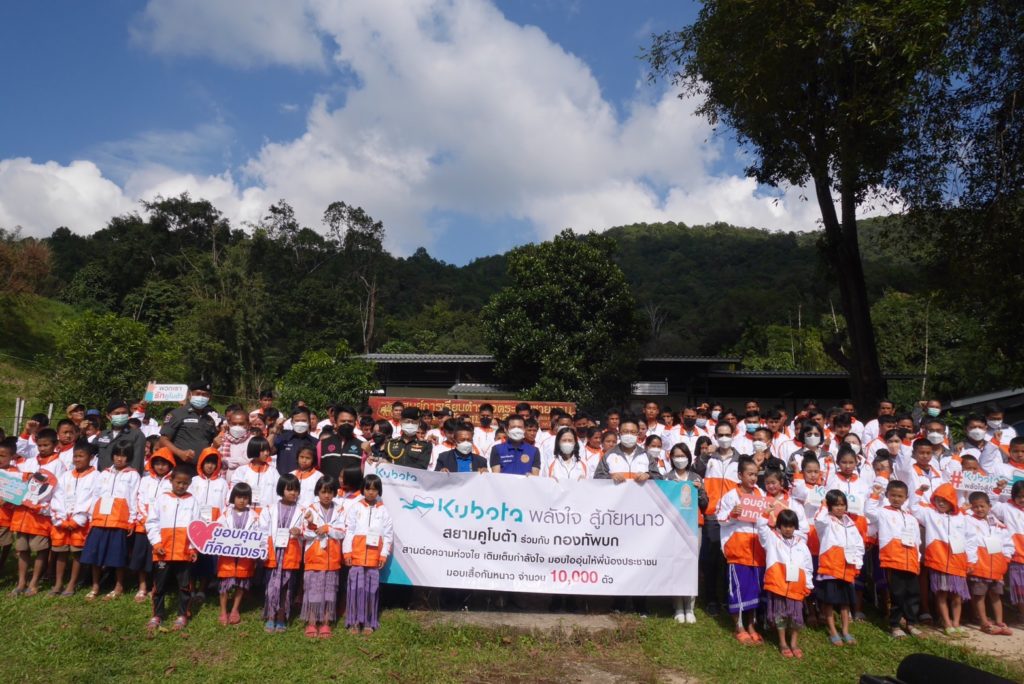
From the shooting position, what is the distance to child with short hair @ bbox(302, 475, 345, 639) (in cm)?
575

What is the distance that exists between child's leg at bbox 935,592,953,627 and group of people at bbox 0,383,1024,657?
0.06 ft

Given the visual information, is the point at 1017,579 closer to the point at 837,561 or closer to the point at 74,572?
the point at 837,561

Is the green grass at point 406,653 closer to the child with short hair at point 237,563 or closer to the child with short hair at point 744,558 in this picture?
the child with short hair at point 237,563

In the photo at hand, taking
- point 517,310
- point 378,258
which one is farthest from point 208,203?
point 517,310

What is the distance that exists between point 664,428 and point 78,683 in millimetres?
7137

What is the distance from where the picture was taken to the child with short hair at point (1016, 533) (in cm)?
645

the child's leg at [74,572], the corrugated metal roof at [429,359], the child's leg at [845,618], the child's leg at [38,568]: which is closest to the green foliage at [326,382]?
the corrugated metal roof at [429,359]

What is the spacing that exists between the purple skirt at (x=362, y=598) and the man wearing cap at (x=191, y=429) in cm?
220

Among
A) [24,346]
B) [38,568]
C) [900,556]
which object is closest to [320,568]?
[38,568]

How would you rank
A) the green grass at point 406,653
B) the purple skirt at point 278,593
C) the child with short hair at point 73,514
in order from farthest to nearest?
1. the child with short hair at point 73,514
2. the purple skirt at point 278,593
3. the green grass at point 406,653

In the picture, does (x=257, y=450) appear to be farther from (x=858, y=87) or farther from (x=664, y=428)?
(x=858, y=87)

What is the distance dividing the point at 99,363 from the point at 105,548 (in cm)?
1213

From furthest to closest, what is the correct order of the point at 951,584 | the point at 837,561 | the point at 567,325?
the point at 567,325, the point at 951,584, the point at 837,561

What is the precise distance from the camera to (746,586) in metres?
6.03
